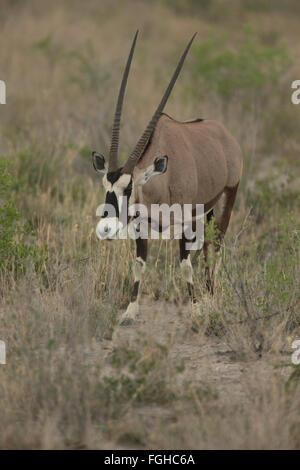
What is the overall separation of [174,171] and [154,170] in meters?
0.42

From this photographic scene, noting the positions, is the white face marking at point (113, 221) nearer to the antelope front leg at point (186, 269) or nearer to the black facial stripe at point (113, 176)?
the black facial stripe at point (113, 176)

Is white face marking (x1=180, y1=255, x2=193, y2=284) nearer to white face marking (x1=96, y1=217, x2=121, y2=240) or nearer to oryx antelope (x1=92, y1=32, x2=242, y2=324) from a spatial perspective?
oryx antelope (x1=92, y1=32, x2=242, y2=324)

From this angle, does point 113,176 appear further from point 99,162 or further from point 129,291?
point 129,291

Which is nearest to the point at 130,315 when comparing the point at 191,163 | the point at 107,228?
the point at 107,228

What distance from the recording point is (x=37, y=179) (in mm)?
8305

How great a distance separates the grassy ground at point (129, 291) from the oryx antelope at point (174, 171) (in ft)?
0.89

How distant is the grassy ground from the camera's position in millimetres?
3652

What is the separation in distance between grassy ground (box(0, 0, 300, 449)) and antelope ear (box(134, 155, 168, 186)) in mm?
741

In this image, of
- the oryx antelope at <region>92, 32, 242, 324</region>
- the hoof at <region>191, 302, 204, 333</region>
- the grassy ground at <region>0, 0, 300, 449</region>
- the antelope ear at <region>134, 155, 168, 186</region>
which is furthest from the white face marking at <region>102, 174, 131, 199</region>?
the hoof at <region>191, 302, 204, 333</region>

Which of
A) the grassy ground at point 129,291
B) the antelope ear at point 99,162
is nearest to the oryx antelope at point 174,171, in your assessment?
the antelope ear at point 99,162

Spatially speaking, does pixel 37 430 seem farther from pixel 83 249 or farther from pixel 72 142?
pixel 72 142

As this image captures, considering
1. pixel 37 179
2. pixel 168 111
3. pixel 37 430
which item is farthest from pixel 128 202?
pixel 168 111

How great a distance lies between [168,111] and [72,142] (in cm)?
181

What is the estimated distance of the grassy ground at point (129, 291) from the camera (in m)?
3.65
